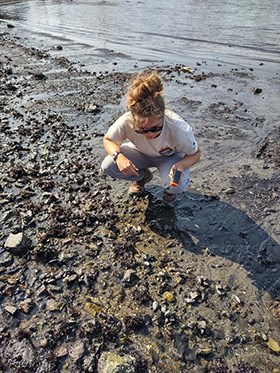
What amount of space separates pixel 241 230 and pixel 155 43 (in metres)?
13.6

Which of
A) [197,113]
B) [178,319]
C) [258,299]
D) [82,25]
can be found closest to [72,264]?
[178,319]

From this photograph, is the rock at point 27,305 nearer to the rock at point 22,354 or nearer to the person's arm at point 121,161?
the rock at point 22,354

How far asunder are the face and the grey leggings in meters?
0.67

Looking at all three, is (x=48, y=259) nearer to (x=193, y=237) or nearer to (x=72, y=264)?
(x=72, y=264)

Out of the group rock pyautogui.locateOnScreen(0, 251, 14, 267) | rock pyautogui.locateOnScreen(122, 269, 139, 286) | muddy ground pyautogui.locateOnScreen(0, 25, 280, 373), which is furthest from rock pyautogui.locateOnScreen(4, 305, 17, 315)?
rock pyautogui.locateOnScreen(122, 269, 139, 286)

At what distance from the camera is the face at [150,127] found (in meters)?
4.13

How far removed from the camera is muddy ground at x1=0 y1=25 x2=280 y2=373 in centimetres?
347

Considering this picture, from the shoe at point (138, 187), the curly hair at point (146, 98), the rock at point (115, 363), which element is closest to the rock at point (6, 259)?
the rock at point (115, 363)

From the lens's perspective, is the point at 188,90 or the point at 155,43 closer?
the point at 188,90

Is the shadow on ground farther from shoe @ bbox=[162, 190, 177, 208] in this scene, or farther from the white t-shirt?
the white t-shirt

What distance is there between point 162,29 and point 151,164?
1686 cm

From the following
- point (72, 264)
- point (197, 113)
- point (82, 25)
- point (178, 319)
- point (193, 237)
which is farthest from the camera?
point (82, 25)

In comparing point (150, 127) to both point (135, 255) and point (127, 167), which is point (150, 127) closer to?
point (127, 167)

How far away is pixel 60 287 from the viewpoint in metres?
4.09
